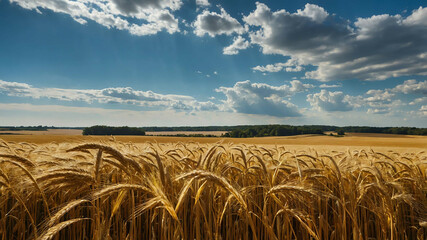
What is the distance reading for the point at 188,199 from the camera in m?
3.41

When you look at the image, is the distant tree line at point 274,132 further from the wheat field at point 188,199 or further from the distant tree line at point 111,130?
the wheat field at point 188,199

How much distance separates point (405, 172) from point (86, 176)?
5.34 meters

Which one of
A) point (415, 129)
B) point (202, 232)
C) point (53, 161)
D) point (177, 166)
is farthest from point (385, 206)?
point (415, 129)

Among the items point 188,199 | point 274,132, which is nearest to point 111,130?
point 274,132

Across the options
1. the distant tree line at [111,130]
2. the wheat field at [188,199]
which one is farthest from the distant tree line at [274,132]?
the wheat field at [188,199]

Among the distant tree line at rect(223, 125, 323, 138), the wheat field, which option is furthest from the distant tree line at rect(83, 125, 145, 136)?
the wheat field

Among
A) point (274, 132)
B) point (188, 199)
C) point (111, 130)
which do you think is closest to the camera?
point (188, 199)

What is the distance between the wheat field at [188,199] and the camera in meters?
2.11

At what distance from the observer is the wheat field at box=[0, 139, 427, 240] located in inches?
82.9

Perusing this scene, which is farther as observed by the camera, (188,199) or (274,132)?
(274,132)

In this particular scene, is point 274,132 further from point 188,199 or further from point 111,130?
point 188,199

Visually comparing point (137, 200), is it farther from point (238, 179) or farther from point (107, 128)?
point (107, 128)

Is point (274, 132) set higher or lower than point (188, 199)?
higher

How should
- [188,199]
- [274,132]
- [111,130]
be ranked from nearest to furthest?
[188,199] → [111,130] → [274,132]
